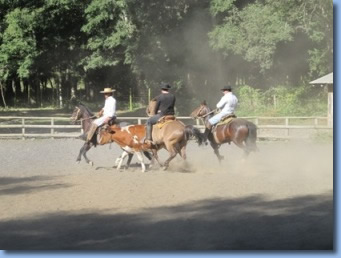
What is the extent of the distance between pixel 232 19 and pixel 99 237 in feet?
86.4

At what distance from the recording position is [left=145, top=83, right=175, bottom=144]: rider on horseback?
47.5 feet

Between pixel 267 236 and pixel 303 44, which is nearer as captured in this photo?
pixel 267 236

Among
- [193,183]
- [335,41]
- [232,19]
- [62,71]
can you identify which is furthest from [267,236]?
[62,71]

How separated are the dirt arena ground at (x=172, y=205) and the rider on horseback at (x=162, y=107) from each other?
3.22 ft

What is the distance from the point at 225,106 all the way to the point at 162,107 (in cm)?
168

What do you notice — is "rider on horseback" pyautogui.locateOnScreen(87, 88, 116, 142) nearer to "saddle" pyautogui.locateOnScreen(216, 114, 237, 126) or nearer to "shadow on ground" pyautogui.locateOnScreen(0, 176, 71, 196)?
"shadow on ground" pyautogui.locateOnScreen(0, 176, 71, 196)

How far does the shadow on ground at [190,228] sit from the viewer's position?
7086 millimetres

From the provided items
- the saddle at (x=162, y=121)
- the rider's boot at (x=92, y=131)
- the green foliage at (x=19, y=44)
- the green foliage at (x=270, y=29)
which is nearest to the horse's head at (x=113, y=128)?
the rider's boot at (x=92, y=131)

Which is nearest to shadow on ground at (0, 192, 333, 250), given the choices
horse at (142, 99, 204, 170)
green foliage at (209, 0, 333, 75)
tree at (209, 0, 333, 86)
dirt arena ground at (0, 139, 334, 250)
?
dirt arena ground at (0, 139, 334, 250)

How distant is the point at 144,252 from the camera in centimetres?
670

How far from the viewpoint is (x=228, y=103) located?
1524 centimetres

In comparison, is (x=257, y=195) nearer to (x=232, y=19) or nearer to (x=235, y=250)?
(x=235, y=250)

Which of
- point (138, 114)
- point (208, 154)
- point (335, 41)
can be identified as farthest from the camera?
point (138, 114)

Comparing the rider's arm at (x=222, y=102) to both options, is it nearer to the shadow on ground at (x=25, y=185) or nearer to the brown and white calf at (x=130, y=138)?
the brown and white calf at (x=130, y=138)
